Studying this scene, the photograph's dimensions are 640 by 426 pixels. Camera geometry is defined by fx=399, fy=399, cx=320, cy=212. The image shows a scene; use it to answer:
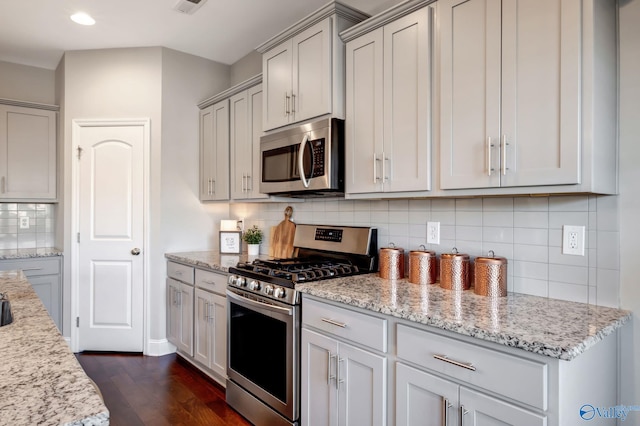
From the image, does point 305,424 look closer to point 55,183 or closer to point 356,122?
point 356,122

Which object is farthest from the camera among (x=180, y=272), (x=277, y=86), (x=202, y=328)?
(x=180, y=272)

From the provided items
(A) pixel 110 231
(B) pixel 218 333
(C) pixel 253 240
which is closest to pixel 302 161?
(C) pixel 253 240

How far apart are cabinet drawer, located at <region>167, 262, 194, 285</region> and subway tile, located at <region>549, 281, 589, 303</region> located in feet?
8.19

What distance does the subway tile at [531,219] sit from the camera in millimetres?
1781

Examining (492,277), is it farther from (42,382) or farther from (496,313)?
(42,382)

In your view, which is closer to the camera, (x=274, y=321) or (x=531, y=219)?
(x=531, y=219)

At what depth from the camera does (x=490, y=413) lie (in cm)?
130

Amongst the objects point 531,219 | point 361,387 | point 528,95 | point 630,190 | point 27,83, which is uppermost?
point 27,83

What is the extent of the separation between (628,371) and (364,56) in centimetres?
188

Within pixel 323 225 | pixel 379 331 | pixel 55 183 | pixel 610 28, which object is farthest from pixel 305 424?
pixel 55 183

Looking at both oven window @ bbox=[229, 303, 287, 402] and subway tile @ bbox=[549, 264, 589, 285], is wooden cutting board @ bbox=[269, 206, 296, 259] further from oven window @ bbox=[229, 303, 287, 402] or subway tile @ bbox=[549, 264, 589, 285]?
subway tile @ bbox=[549, 264, 589, 285]

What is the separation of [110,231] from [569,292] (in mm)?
3538

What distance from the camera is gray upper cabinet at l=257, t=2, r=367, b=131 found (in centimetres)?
231

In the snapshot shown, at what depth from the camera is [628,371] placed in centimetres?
157
